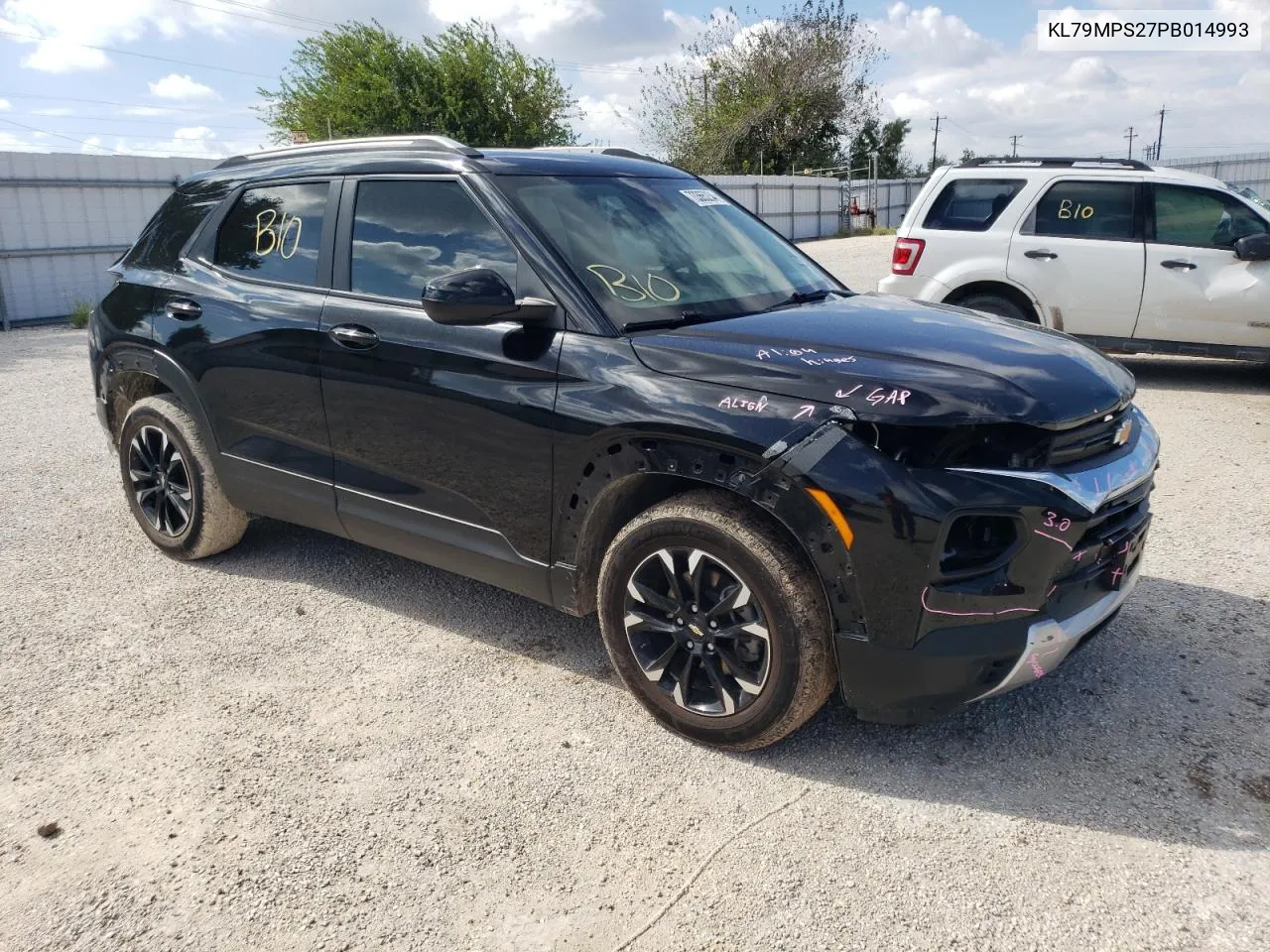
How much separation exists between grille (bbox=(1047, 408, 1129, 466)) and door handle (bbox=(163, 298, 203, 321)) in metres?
3.55

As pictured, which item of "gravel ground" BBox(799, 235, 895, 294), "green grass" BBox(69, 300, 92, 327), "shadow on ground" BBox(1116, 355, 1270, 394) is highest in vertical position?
"green grass" BBox(69, 300, 92, 327)

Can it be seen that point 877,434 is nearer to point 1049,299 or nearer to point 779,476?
point 779,476

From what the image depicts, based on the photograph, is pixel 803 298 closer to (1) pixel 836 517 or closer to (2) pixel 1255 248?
(1) pixel 836 517

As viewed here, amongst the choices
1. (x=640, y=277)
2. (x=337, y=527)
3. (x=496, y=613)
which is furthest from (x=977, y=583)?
(x=337, y=527)

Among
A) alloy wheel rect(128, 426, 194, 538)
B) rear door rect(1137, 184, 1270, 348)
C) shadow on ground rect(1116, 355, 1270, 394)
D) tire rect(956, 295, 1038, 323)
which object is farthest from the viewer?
shadow on ground rect(1116, 355, 1270, 394)

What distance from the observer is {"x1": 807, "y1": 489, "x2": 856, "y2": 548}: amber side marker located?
2795 mm

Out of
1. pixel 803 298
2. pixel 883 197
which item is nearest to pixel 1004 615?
pixel 803 298

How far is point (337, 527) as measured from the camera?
422 centimetres

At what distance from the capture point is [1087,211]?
8.59 metres

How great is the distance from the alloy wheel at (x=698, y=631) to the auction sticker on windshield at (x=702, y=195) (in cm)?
181

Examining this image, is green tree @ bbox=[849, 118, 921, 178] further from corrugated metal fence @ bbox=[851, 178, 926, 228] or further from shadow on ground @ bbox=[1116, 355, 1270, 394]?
shadow on ground @ bbox=[1116, 355, 1270, 394]

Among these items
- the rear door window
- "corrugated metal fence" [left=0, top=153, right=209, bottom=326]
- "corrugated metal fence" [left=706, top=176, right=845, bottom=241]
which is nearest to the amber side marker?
the rear door window

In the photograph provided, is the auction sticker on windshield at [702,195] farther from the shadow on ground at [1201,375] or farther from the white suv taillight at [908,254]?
the shadow on ground at [1201,375]

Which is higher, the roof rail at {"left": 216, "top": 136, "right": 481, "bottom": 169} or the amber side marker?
the roof rail at {"left": 216, "top": 136, "right": 481, "bottom": 169}
